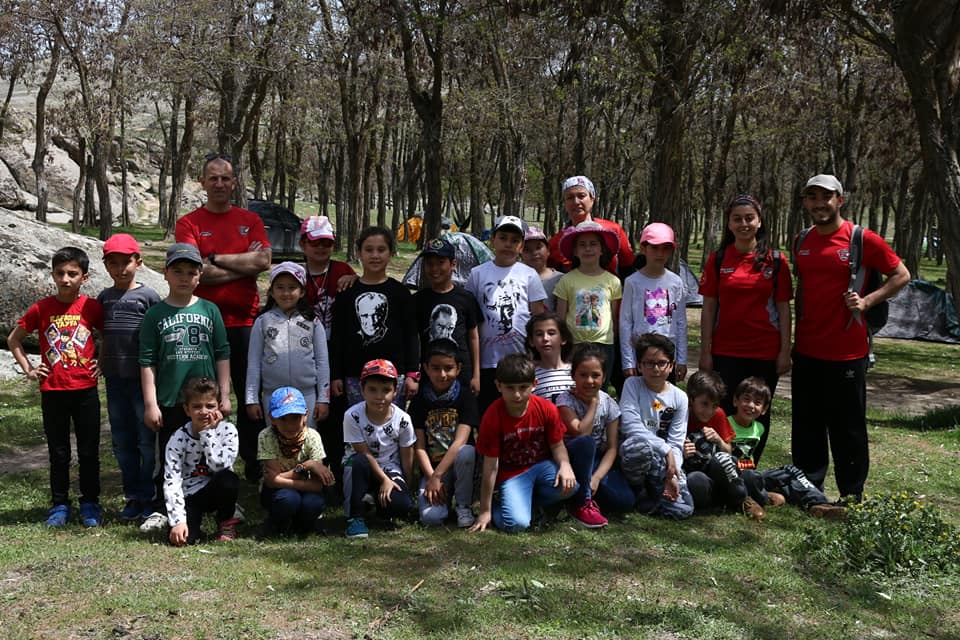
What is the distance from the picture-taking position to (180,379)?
495 cm

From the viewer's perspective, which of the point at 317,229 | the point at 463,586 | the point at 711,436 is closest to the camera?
the point at 463,586

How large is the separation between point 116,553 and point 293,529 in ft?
3.08

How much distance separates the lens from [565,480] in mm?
4930

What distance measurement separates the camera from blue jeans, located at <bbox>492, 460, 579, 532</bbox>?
16.0 feet

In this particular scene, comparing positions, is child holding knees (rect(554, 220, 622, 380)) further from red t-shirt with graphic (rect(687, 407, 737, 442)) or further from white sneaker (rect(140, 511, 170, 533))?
white sneaker (rect(140, 511, 170, 533))

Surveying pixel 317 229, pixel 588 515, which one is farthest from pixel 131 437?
pixel 588 515

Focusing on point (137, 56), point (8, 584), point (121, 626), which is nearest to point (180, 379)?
point (8, 584)

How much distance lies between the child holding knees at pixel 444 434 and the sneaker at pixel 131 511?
167 cm

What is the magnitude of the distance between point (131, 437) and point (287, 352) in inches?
40.9

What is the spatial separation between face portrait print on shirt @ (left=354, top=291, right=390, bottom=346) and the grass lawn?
1112 millimetres

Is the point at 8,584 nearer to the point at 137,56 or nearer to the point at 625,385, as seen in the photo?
the point at 625,385

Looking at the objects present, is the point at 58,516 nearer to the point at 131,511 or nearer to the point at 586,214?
the point at 131,511

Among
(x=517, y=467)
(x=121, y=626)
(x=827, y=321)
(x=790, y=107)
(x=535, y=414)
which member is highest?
(x=790, y=107)

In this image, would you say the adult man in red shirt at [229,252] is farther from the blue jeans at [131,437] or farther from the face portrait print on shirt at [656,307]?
the face portrait print on shirt at [656,307]
